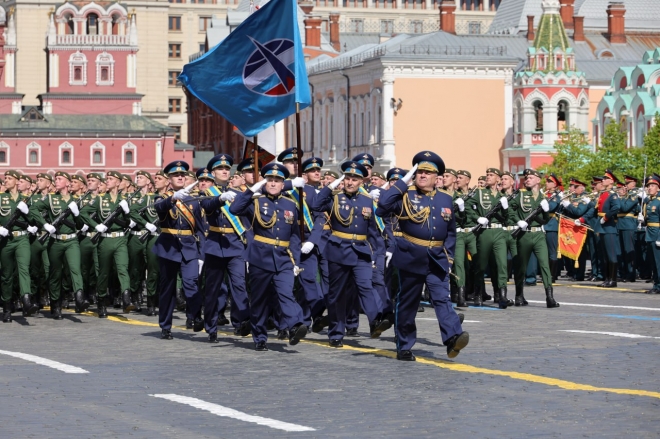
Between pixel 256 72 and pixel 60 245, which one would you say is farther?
pixel 60 245

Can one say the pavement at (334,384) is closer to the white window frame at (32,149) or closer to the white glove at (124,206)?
the white glove at (124,206)

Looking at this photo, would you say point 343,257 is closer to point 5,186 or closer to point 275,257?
point 275,257

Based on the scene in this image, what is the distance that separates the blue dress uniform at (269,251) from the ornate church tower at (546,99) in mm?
64752

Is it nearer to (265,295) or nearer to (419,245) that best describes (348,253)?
(265,295)

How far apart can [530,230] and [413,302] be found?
721 centimetres

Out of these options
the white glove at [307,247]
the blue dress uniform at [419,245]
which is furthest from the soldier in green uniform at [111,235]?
the blue dress uniform at [419,245]

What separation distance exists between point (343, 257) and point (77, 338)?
126 inches

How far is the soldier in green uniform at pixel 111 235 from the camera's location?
21.2 m

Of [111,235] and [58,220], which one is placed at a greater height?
[58,220]

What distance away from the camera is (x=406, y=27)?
157 metres

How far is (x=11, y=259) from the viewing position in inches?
795

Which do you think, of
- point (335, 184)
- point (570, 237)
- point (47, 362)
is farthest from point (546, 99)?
point (47, 362)

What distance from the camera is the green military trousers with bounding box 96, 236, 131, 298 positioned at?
21.3 metres

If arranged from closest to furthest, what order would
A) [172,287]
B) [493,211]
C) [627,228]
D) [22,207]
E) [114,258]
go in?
[172,287]
[22,207]
[114,258]
[493,211]
[627,228]
